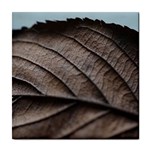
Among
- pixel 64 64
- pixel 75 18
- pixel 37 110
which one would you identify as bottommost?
pixel 37 110

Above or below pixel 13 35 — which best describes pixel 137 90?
below

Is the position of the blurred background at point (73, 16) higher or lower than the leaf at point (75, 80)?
higher

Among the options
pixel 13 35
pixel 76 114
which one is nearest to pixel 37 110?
pixel 76 114
